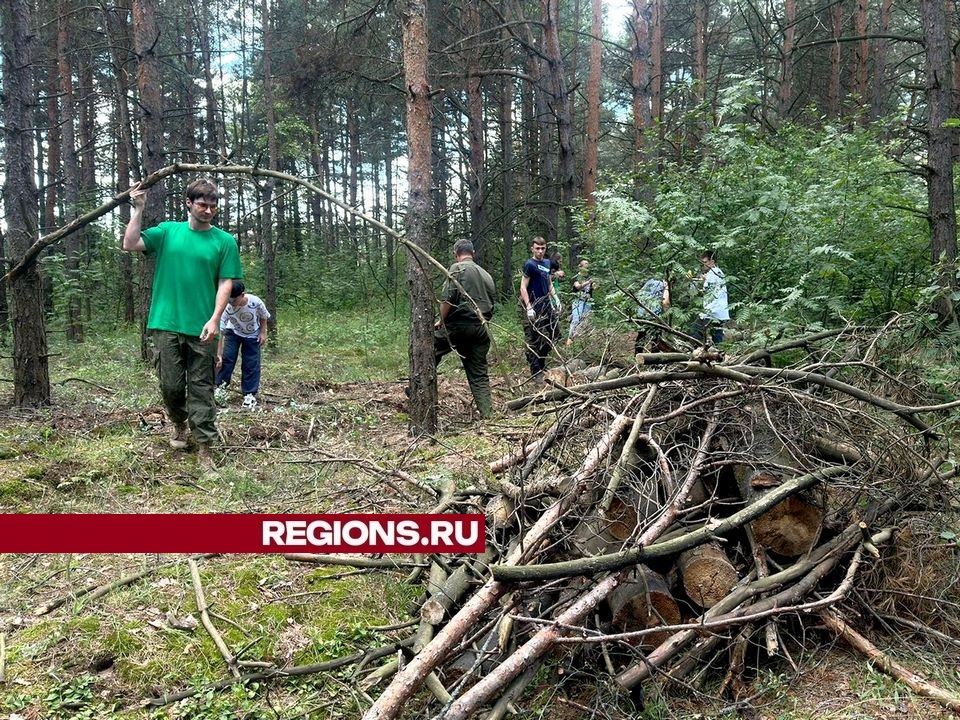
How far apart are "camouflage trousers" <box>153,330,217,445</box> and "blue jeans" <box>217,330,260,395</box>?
207cm

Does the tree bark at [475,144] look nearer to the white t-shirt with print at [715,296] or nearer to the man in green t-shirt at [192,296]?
the white t-shirt with print at [715,296]

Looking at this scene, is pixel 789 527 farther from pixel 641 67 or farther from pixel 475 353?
pixel 641 67

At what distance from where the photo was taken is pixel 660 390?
3.94 meters

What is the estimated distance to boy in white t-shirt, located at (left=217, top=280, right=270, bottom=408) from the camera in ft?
25.4

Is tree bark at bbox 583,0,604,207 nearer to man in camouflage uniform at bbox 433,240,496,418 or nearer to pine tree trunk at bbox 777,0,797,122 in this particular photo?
pine tree trunk at bbox 777,0,797,122

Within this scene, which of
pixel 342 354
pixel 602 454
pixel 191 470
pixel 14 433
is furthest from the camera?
pixel 342 354

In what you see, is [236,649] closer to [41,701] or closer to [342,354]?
[41,701]

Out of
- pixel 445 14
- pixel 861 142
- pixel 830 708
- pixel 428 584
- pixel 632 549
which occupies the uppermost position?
pixel 445 14

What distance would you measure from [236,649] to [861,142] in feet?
34.8

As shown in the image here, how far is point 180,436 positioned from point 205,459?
485 millimetres

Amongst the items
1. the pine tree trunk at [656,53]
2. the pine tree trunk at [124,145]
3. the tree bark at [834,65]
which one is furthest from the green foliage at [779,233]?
the pine tree trunk at [124,145]

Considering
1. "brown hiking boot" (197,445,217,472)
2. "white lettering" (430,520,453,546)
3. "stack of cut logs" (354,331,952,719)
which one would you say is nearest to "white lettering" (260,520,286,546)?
"white lettering" (430,520,453,546)

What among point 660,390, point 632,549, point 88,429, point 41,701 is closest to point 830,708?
point 632,549

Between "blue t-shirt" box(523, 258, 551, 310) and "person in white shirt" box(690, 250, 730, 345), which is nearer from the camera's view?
"person in white shirt" box(690, 250, 730, 345)
